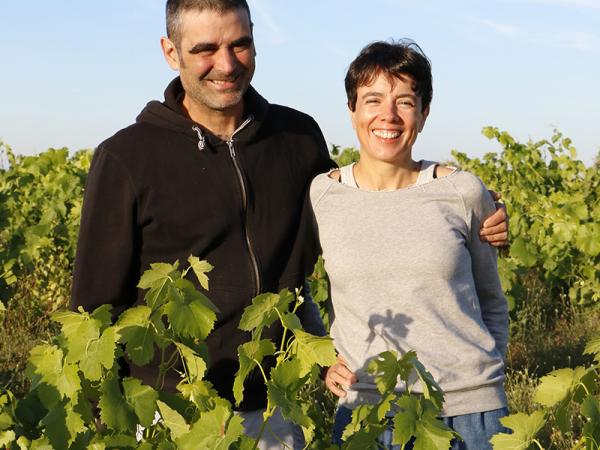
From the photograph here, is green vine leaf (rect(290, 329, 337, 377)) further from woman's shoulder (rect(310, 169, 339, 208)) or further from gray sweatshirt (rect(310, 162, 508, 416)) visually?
woman's shoulder (rect(310, 169, 339, 208))

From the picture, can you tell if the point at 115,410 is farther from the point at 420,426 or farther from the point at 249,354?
the point at 420,426

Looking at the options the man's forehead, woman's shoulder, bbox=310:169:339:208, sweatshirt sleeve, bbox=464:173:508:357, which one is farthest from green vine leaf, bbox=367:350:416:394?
the man's forehead

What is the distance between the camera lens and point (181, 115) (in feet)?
9.73

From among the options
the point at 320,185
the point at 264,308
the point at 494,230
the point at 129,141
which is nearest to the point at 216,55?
the point at 129,141

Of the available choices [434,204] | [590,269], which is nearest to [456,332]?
[434,204]

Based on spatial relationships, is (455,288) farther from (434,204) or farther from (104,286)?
(104,286)

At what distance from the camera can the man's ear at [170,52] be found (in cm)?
300

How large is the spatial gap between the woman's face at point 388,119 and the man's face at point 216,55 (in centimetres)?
35

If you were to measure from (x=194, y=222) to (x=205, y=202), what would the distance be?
2.6 inches

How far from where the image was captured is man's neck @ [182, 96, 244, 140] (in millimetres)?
2959

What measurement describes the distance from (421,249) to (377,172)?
26cm

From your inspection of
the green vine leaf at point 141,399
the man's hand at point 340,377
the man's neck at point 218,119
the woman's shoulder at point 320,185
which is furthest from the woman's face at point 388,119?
the green vine leaf at point 141,399

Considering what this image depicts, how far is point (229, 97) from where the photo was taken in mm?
2887

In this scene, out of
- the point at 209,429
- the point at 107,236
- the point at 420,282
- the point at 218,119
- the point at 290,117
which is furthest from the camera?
the point at 290,117
